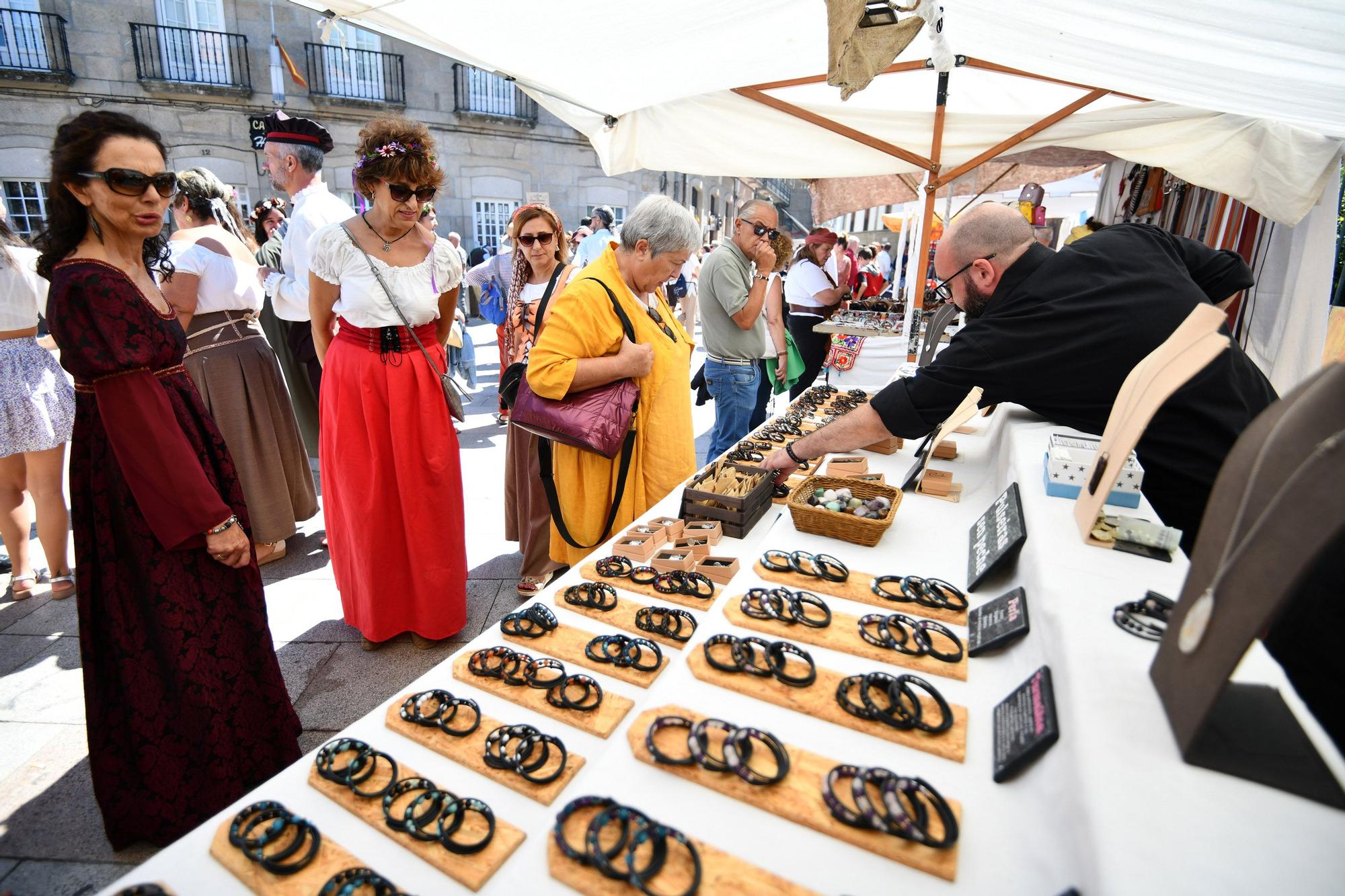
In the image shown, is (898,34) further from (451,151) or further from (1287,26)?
(451,151)

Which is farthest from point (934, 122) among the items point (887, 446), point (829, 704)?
point (829, 704)

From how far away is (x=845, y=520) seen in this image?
68.4 inches

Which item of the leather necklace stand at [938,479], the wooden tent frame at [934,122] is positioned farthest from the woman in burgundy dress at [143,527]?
the wooden tent frame at [934,122]

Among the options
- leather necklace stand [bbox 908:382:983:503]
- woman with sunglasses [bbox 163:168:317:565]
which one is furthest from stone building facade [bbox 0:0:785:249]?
leather necklace stand [bbox 908:382:983:503]

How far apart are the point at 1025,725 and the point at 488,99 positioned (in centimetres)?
2079

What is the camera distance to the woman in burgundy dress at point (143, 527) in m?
1.55

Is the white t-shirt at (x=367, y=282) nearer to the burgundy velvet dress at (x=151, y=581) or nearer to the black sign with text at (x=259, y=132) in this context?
the burgundy velvet dress at (x=151, y=581)

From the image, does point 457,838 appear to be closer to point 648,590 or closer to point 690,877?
point 690,877

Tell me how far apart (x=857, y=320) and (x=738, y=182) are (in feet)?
118

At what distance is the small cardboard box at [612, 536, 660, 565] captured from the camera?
175 centimetres

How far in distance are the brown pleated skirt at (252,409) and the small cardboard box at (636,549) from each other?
8.35ft

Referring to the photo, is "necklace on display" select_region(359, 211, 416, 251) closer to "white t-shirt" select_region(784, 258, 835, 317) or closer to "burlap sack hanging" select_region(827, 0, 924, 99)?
"burlap sack hanging" select_region(827, 0, 924, 99)

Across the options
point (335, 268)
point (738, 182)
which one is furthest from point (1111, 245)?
point (738, 182)

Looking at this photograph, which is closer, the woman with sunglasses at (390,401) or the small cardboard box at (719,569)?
the small cardboard box at (719,569)
